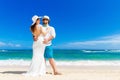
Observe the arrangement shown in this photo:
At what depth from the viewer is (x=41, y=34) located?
9.88 metres

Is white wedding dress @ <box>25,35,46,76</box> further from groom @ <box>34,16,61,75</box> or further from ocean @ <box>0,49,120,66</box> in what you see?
ocean @ <box>0,49,120,66</box>

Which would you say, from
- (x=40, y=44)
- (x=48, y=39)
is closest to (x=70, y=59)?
(x=48, y=39)

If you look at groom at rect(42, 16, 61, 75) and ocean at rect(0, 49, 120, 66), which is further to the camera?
ocean at rect(0, 49, 120, 66)

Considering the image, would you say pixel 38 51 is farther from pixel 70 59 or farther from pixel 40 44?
pixel 70 59

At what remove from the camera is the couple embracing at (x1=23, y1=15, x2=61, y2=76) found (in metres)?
9.76

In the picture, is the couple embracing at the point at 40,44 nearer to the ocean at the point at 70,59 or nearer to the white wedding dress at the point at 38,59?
the white wedding dress at the point at 38,59

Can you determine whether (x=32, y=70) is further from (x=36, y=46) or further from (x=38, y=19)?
(x=38, y=19)

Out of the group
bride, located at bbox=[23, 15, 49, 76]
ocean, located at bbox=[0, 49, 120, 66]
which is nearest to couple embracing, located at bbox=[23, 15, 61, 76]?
bride, located at bbox=[23, 15, 49, 76]

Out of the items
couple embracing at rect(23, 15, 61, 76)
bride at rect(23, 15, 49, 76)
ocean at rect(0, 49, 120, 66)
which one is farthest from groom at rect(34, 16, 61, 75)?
ocean at rect(0, 49, 120, 66)

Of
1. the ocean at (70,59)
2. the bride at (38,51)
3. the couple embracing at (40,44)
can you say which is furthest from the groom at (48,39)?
the ocean at (70,59)

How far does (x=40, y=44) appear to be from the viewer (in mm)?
9773

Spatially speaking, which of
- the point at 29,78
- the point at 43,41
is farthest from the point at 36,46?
the point at 29,78

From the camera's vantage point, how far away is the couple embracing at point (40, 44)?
976 cm

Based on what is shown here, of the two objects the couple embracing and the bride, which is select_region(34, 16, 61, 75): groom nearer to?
the couple embracing
